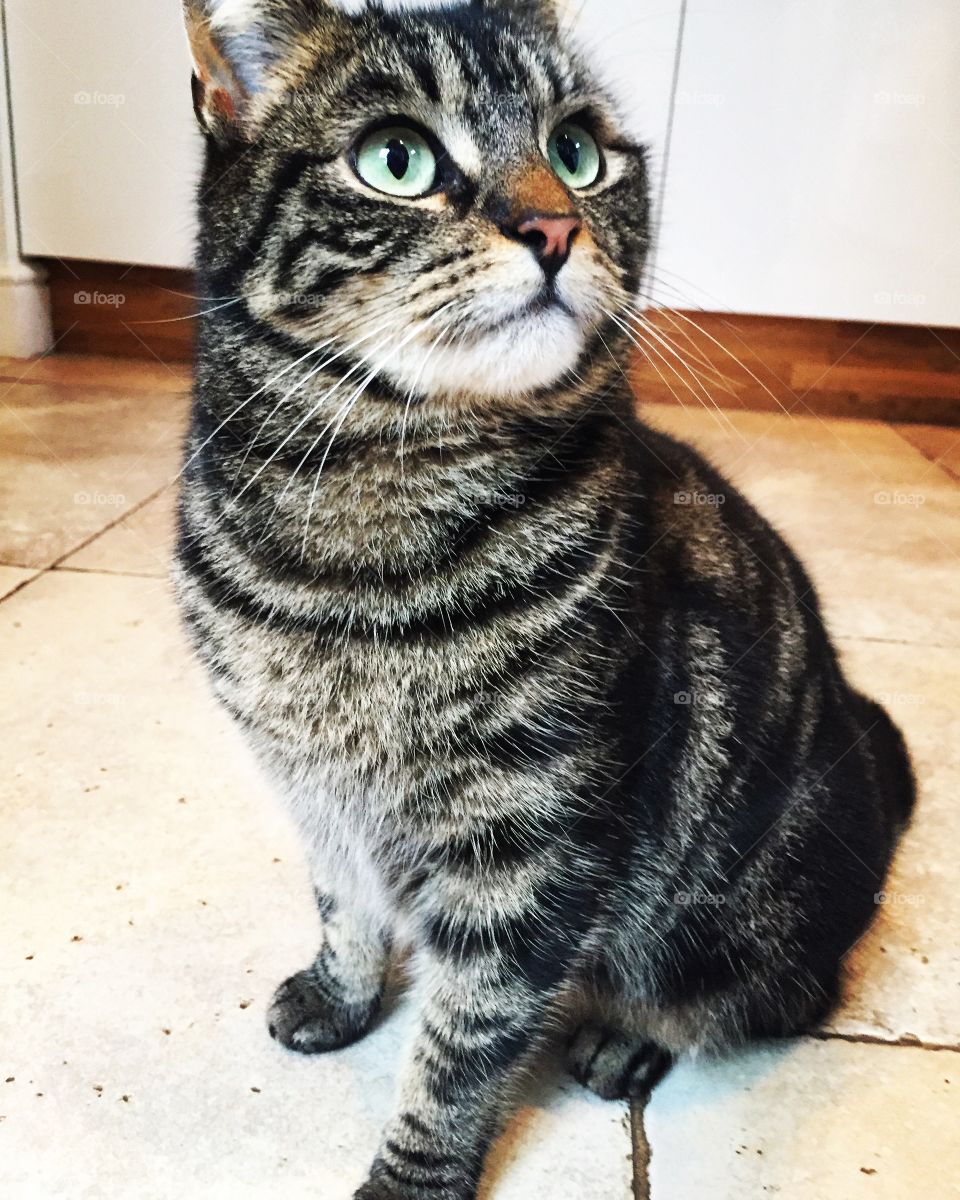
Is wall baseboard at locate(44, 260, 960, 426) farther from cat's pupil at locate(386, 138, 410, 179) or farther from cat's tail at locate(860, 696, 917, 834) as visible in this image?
cat's pupil at locate(386, 138, 410, 179)

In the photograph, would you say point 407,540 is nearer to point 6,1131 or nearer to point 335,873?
point 335,873

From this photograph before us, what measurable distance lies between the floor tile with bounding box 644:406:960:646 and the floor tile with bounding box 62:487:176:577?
917mm

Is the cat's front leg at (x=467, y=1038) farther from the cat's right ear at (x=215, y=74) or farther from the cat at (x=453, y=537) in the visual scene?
the cat's right ear at (x=215, y=74)

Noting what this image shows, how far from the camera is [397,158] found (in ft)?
2.41

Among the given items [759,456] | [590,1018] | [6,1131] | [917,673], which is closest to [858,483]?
[759,456]

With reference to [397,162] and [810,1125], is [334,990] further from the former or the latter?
[397,162]

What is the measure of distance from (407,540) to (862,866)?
57 centimetres

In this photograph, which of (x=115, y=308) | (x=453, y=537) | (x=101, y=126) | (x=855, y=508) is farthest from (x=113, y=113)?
(x=453, y=537)

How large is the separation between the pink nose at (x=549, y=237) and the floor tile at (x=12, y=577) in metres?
1.27

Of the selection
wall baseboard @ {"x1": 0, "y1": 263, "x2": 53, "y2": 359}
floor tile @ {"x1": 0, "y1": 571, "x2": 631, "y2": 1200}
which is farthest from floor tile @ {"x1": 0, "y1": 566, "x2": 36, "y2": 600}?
wall baseboard @ {"x1": 0, "y1": 263, "x2": 53, "y2": 359}

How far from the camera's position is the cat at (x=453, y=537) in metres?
0.73

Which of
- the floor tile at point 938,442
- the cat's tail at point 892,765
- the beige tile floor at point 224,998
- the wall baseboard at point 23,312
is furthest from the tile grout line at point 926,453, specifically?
the wall baseboard at point 23,312

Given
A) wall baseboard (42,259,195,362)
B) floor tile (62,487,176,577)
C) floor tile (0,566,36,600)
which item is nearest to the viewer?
floor tile (0,566,36,600)

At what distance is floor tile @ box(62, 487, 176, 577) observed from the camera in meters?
1.79
